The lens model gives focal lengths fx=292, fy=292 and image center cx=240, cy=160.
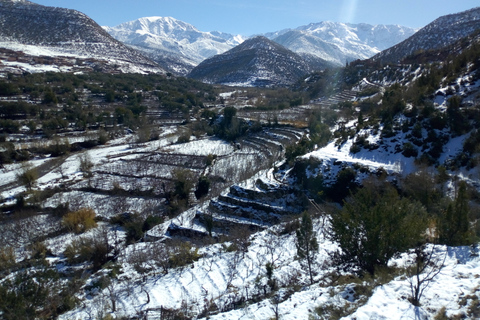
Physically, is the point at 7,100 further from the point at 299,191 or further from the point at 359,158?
the point at 359,158

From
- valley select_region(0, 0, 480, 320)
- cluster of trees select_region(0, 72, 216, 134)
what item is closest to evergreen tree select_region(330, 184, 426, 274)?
valley select_region(0, 0, 480, 320)

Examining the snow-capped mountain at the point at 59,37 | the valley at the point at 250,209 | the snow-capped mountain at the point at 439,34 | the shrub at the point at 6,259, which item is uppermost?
the snow-capped mountain at the point at 439,34

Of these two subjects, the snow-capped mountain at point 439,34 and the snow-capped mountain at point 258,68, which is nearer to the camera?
the snow-capped mountain at point 439,34

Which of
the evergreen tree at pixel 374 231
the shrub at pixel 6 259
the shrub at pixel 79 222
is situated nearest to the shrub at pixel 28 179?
the shrub at pixel 79 222

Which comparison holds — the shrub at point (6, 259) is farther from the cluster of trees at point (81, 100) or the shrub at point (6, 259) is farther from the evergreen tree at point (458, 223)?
the cluster of trees at point (81, 100)

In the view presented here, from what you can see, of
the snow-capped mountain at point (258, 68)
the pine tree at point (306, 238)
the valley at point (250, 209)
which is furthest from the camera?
the snow-capped mountain at point (258, 68)

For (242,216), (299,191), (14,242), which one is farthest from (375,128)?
(14,242)
